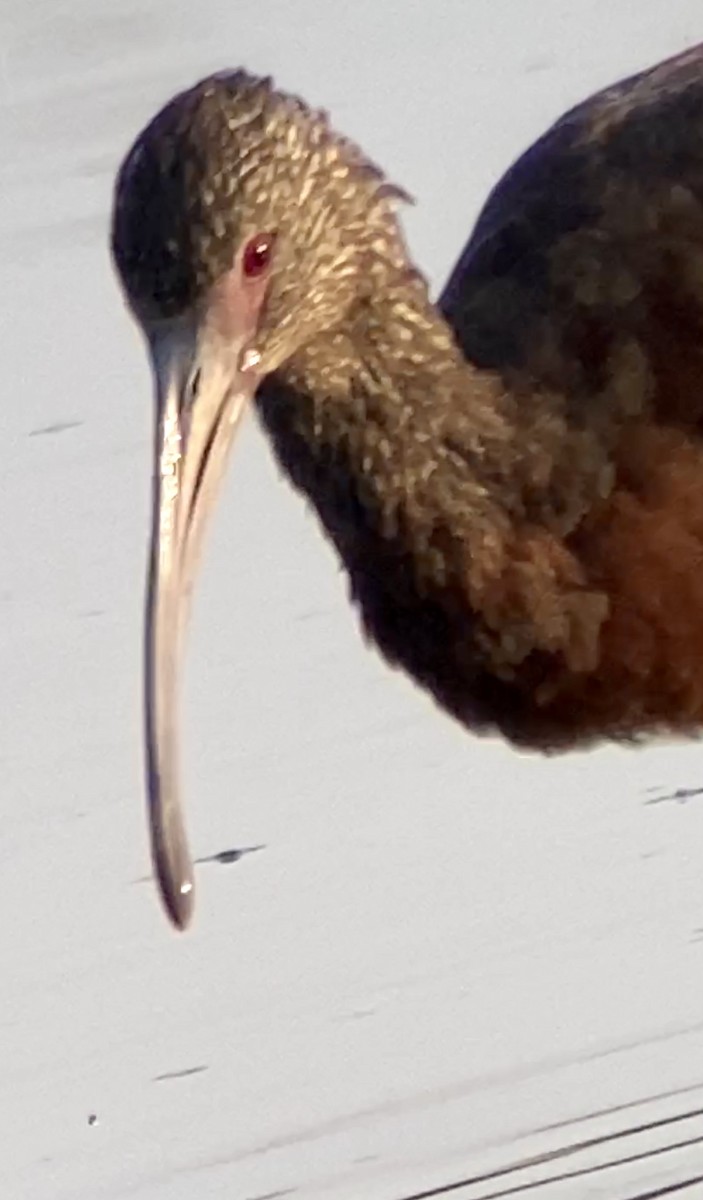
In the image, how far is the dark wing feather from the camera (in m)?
1.52

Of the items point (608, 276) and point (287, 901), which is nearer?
point (608, 276)

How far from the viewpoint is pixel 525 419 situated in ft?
4.91

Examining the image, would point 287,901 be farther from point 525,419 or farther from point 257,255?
point 257,255

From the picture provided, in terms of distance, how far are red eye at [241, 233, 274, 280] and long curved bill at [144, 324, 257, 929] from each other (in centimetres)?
4

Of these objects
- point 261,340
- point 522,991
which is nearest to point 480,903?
point 522,991

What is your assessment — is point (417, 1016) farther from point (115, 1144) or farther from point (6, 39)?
point (6, 39)

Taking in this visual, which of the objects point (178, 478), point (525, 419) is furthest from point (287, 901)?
point (178, 478)

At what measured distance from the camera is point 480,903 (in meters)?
2.11

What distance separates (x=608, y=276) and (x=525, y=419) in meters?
0.10

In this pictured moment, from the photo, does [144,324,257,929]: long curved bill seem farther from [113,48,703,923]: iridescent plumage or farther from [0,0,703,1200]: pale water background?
[0,0,703,1200]: pale water background

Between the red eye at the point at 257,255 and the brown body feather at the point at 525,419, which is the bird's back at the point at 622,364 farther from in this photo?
the red eye at the point at 257,255

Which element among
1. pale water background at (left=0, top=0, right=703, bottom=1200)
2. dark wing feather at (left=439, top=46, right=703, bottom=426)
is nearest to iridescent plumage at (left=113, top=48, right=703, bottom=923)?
dark wing feather at (left=439, top=46, right=703, bottom=426)

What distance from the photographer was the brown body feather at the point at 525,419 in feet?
4.68

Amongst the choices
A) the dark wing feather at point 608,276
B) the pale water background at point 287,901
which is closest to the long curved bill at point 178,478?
the dark wing feather at point 608,276
